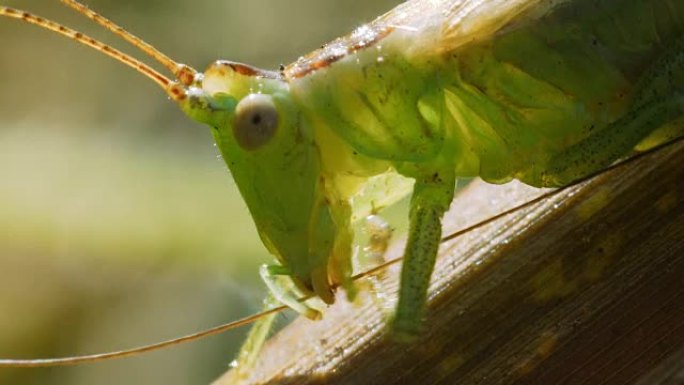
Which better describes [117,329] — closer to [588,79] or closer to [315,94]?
[315,94]

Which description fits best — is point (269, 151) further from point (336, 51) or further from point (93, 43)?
point (93, 43)

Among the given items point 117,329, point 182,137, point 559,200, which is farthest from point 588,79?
point 182,137

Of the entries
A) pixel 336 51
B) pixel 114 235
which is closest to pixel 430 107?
pixel 336 51

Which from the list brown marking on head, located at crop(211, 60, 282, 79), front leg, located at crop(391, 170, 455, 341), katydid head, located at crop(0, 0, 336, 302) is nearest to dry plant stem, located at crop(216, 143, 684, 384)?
front leg, located at crop(391, 170, 455, 341)

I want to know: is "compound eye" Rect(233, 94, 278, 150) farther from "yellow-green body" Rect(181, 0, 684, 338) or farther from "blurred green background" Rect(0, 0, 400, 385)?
"blurred green background" Rect(0, 0, 400, 385)

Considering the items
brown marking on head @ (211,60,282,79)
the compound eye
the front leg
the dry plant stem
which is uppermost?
brown marking on head @ (211,60,282,79)
